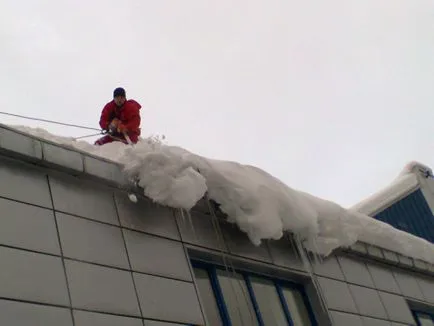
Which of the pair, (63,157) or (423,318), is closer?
(63,157)

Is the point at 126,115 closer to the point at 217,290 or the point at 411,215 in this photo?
the point at 217,290

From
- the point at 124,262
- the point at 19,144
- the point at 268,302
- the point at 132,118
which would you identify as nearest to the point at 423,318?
the point at 268,302

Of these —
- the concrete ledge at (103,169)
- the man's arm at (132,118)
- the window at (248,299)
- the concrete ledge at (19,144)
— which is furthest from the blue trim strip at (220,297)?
the man's arm at (132,118)

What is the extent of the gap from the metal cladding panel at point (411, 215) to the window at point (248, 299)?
547cm

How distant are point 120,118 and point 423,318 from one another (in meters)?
3.48

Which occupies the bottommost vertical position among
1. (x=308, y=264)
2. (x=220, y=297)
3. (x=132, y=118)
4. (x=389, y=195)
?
(x=220, y=297)

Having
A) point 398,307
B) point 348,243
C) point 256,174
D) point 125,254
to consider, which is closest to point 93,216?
point 125,254

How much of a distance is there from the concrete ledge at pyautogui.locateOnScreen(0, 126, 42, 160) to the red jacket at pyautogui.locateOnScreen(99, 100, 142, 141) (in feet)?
6.82

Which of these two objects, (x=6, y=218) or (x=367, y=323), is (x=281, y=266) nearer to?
(x=367, y=323)

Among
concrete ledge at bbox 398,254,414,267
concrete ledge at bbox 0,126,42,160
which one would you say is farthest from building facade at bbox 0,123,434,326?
concrete ledge at bbox 398,254,414,267

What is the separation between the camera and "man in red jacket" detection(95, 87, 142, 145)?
538cm

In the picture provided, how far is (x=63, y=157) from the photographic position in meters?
3.56

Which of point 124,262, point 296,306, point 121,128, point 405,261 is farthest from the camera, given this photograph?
point 405,261

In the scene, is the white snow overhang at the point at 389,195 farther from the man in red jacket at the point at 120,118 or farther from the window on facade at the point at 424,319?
the man in red jacket at the point at 120,118
